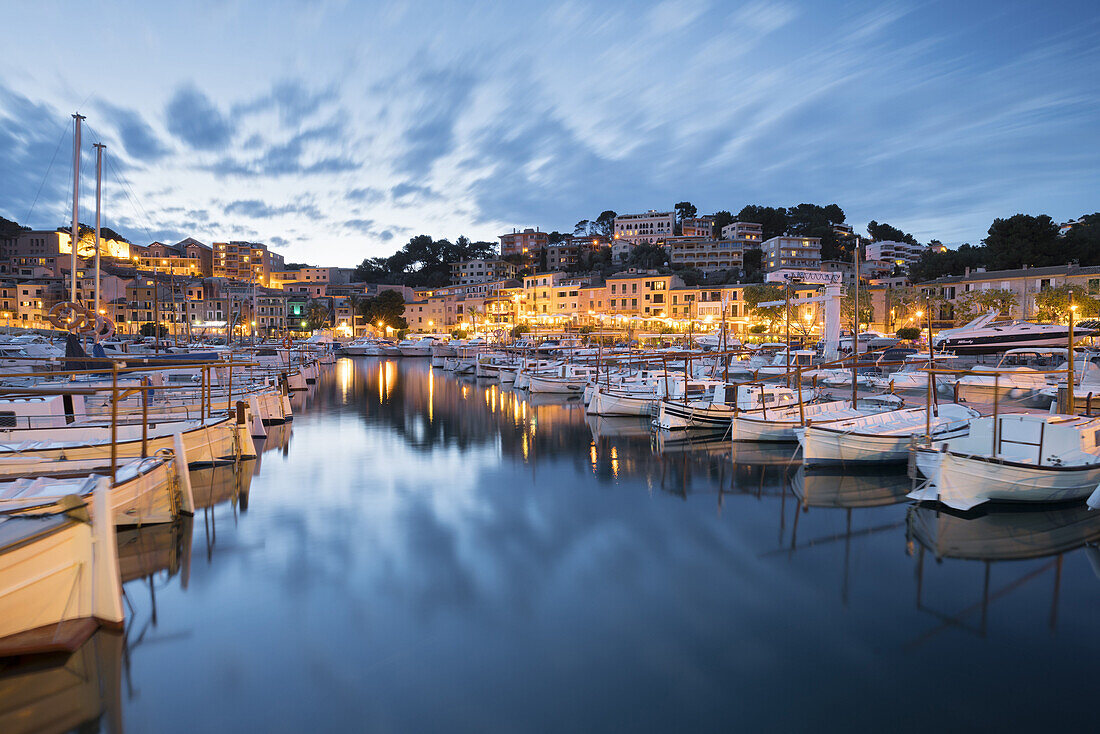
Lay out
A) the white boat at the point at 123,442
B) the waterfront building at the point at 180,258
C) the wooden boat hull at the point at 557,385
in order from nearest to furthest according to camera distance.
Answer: the white boat at the point at 123,442 → the wooden boat hull at the point at 557,385 → the waterfront building at the point at 180,258

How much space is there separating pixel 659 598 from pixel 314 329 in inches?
4141

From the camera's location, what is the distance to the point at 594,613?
29.6 ft

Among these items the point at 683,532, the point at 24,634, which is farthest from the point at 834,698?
the point at 24,634

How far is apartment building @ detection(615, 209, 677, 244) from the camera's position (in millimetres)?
118500

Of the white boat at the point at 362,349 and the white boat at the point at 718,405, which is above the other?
the white boat at the point at 362,349

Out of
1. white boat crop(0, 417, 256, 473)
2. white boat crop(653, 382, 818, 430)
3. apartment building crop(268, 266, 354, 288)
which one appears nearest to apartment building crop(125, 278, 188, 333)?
apartment building crop(268, 266, 354, 288)

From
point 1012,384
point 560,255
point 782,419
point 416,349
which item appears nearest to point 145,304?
point 416,349

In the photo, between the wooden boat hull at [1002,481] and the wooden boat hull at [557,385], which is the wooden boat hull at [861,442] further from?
the wooden boat hull at [557,385]

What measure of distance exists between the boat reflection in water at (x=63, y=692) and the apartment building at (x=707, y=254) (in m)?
97.9

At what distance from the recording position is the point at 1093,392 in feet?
76.3

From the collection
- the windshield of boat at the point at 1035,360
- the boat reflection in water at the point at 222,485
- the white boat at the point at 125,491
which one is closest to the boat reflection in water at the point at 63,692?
the white boat at the point at 125,491

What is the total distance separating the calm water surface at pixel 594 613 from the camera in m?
6.80

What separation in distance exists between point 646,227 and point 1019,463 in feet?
371

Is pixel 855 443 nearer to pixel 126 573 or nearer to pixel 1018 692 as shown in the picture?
pixel 1018 692
